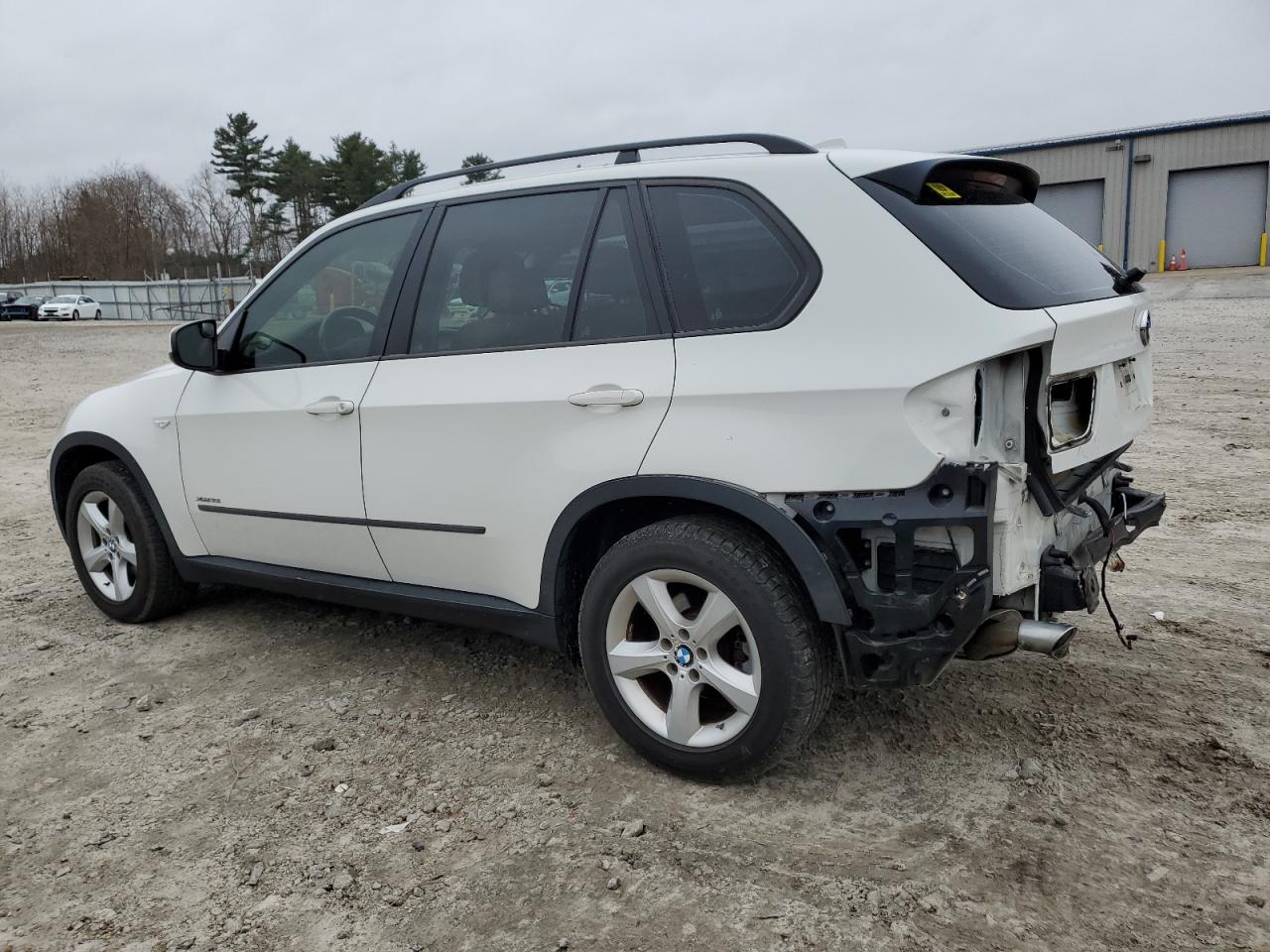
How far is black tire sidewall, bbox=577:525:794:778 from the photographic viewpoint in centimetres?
285

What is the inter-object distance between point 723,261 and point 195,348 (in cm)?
232

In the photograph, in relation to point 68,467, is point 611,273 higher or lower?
higher

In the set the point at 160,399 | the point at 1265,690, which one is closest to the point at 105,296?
the point at 160,399

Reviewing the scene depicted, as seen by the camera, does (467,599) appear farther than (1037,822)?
Yes

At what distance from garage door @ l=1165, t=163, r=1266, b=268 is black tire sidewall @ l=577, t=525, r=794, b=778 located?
38.0m

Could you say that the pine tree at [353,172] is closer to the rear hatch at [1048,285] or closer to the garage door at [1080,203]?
the garage door at [1080,203]

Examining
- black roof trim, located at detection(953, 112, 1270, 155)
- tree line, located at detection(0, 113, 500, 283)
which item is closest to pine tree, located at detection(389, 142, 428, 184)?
tree line, located at detection(0, 113, 500, 283)

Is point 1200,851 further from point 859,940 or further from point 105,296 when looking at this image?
point 105,296

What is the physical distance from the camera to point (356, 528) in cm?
377

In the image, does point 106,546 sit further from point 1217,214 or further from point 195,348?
point 1217,214

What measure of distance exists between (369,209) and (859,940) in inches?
122

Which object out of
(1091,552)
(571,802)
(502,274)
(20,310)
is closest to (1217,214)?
(1091,552)

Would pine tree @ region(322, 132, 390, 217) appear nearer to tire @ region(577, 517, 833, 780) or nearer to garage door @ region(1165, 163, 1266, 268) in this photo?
garage door @ region(1165, 163, 1266, 268)

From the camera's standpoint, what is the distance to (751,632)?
288 centimetres
